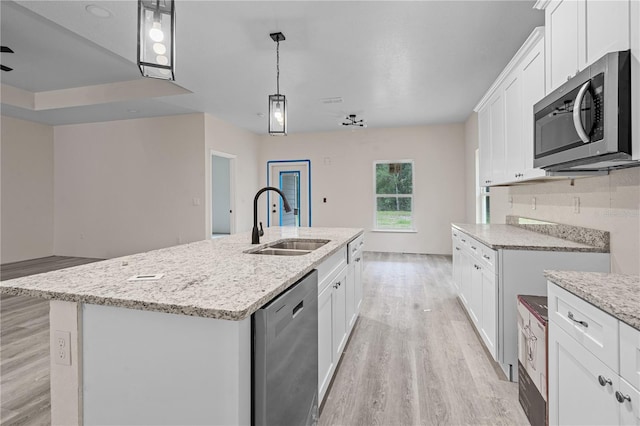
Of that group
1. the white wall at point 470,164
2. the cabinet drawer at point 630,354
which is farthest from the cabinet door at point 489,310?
the white wall at point 470,164

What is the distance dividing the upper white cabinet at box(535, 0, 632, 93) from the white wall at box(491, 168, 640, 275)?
26.1 inches

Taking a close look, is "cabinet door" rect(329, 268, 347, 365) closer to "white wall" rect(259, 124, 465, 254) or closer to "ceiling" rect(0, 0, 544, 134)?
"ceiling" rect(0, 0, 544, 134)

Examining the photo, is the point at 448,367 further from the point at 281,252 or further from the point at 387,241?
the point at 387,241

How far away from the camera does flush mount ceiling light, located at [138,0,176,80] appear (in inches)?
54.2

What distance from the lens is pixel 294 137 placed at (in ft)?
24.4

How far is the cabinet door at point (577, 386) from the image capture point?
0.98 metres

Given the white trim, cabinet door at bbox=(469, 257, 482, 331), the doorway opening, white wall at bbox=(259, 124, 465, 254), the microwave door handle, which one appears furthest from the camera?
the doorway opening

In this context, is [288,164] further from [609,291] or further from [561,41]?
[609,291]

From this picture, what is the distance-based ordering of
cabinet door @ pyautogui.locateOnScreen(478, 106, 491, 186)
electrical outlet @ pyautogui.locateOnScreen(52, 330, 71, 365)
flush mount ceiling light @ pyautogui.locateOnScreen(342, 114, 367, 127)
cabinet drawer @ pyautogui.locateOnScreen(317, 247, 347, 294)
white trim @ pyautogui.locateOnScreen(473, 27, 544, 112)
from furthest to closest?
flush mount ceiling light @ pyautogui.locateOnScreen(342, 114, 367, 127) < cabinet door @ pyautogui.locateOnScreen(478, 106, 491, 186) < white trim @ pyautogui.locateOnScreen(473, 27, 544, 112) < cabinet drawer @ pyautogui.locateOnScreen(317, 247, 347, 294) < electrical outlet @ pyautogui.locateOnScreen(52, 330, 71, 365)

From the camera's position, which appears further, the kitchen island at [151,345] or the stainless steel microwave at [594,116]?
the stainless steel microwave at [594,116]

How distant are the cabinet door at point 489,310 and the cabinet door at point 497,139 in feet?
3.92

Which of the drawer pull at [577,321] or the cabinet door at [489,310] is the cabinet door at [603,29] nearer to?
the drawer pull at [577,321]

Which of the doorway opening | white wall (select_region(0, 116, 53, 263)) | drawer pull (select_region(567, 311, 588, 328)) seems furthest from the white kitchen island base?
the doorway opening

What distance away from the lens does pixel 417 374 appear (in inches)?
86.0
